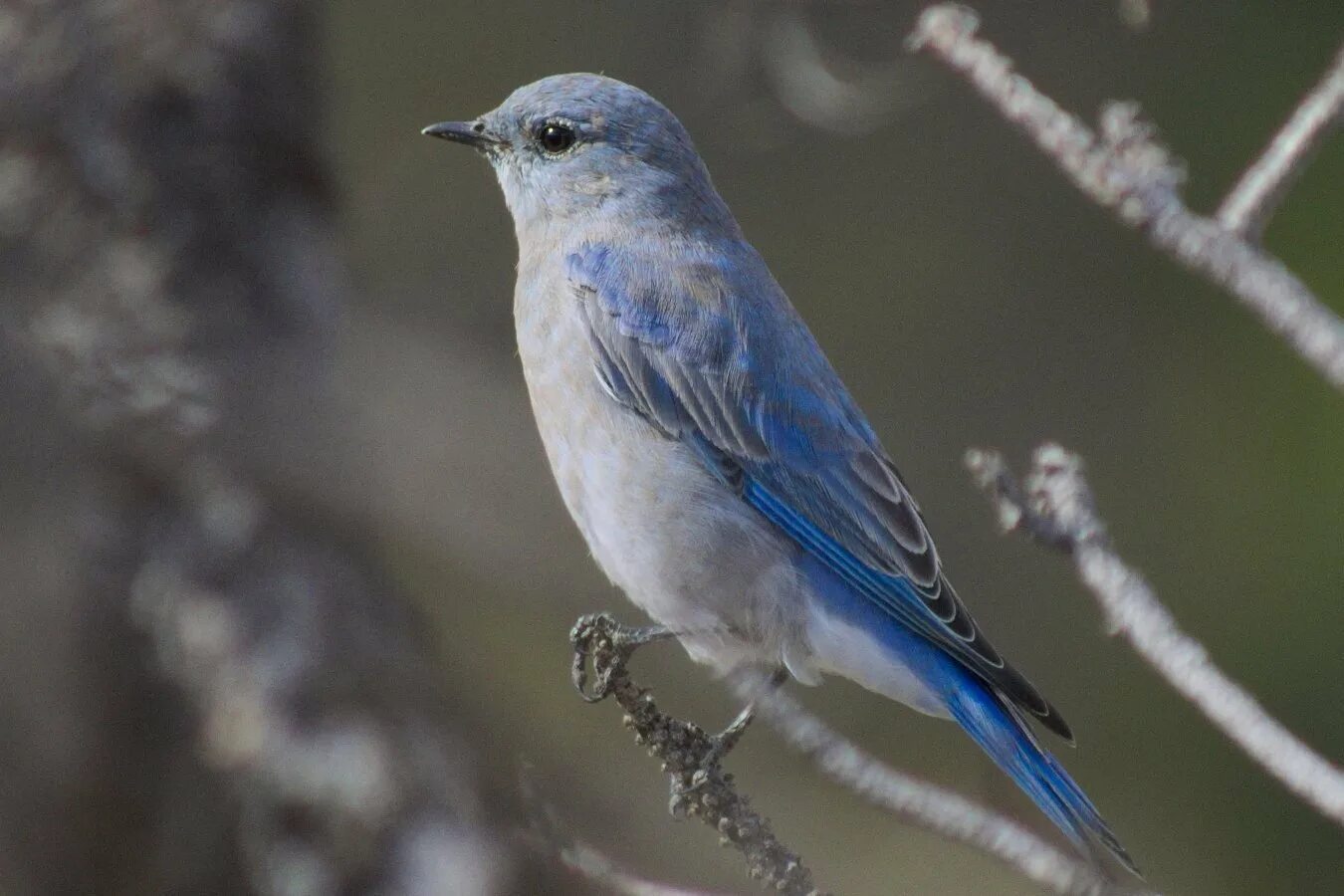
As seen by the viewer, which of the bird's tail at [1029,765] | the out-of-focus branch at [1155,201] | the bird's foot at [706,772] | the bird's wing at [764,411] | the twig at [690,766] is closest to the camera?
the out-of-focus branch at [1155,201]

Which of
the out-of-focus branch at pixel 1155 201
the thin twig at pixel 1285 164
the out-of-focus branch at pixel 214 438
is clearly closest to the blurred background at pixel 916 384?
the out-of-focus branch at pixel 214 438

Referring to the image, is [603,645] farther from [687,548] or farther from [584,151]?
A: [584,151]

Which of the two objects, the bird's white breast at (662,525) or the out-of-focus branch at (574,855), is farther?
the bird's white breast at (662,525)

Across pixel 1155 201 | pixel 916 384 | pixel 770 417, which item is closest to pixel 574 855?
pixel 770 417

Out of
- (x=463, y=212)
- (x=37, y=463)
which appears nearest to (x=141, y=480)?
(x=37, y=463)

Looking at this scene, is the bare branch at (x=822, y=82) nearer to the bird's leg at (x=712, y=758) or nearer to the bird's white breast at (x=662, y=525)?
the bird's white breast at (x=662, y=525)

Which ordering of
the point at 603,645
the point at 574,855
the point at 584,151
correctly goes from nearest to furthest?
1. the point at 574,855
2. the point at 603,645
3. the point at 584,151

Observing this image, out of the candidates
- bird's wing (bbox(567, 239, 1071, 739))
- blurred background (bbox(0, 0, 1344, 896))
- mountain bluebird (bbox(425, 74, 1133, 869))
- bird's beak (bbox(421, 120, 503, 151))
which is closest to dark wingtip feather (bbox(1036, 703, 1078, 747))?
mountain bluebird (bbox(425, 74, 1133, 869))
